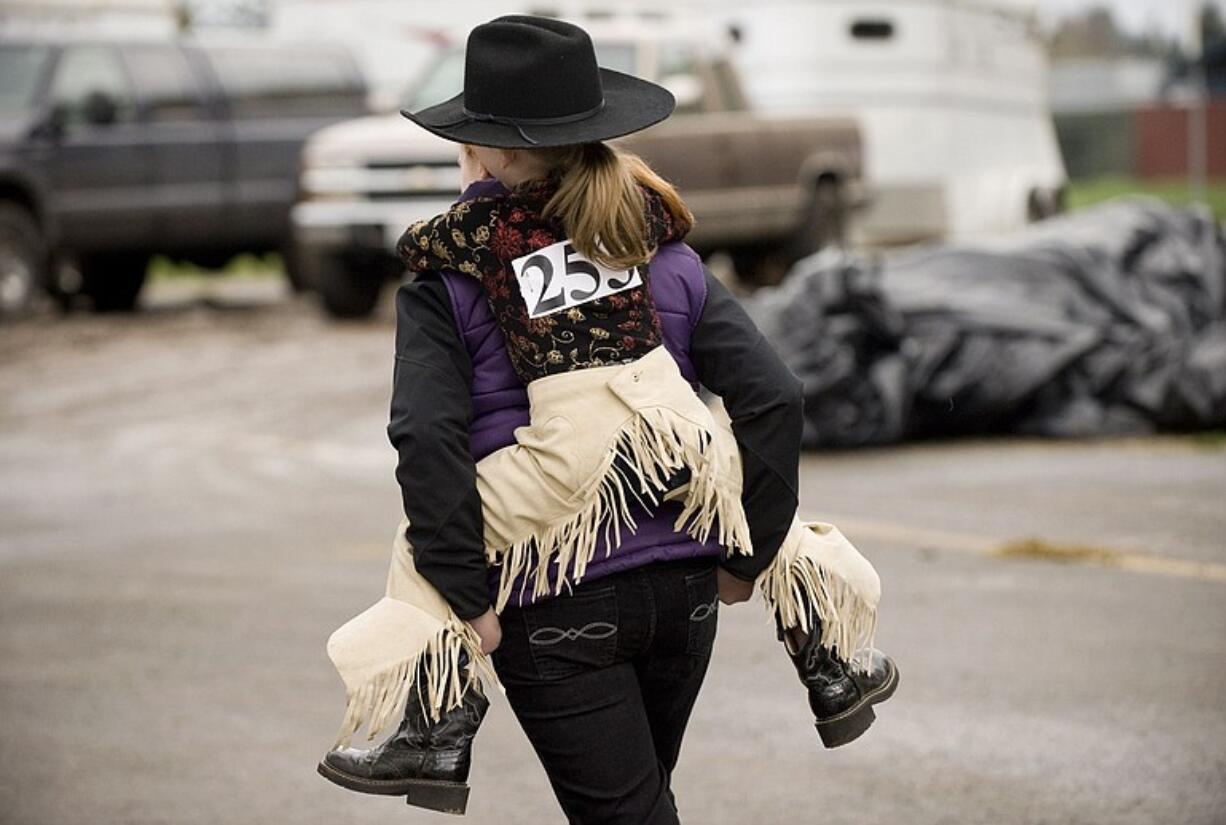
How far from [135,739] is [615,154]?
283 centimetres

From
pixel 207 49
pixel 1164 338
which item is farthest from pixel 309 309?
pixel 1164 338

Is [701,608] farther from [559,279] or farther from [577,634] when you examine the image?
[559,279]

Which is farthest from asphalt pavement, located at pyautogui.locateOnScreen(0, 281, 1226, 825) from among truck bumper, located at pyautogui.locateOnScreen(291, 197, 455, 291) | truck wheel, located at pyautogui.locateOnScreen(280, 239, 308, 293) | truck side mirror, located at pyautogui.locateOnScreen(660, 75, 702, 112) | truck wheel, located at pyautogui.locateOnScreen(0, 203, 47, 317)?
truck wheel, located at pyautogui.locateOnScreen(280, 239, 308, 293)

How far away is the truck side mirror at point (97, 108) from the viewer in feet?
54.2

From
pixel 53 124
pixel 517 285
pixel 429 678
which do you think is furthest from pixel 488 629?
pixel 53 124

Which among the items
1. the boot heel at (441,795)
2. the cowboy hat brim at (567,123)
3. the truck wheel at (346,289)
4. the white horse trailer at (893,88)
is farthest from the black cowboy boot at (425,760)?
the white horse trailer at (893,88)

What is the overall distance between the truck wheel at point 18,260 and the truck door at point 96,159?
257 millimetres

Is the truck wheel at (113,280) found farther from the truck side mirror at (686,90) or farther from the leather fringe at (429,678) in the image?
the leather fringe at (429,678)

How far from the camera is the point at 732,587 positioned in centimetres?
333

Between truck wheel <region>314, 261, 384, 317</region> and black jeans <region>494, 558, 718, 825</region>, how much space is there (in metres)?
12.9

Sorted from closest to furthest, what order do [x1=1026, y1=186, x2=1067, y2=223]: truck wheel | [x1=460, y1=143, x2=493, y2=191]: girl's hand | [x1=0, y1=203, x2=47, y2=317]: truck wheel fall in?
1. [x1=460, y1=143, x2=493, y2=191]: girl's hand
2. [x1=0, y1=203, x2=47, y2=317]: truck wheel
3. [x1=1026, y1=186, x2=1067, y2=223]: truck wheel

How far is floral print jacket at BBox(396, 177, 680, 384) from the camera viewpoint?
313 cm

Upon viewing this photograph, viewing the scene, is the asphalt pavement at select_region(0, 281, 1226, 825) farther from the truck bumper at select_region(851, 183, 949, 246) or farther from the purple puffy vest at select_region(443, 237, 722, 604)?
the truck bumper at select_region(851, 183, 949, 246)

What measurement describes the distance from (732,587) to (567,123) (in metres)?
0.79
